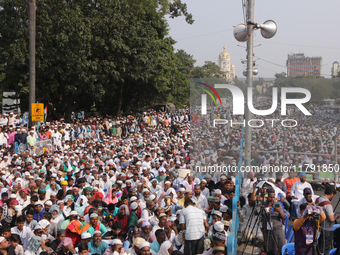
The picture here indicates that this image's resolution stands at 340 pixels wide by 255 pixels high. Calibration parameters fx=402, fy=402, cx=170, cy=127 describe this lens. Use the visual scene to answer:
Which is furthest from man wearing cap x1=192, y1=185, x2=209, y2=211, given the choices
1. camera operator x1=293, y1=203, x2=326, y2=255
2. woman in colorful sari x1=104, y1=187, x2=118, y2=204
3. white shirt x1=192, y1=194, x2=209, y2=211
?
camera operator x1=293, y1=203, x2=326, y2=255

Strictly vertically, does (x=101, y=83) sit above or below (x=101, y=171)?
Result: above

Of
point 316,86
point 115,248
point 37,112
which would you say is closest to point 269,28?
point 316,86

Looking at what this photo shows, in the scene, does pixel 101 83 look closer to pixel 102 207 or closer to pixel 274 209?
pixel 102 207

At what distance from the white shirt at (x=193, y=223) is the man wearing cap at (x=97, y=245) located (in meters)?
1.19

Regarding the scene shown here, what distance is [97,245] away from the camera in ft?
18.8

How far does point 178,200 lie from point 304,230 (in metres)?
3.03

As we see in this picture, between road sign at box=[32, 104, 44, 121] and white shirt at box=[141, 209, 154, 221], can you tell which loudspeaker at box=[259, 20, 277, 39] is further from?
road sign at box=[32, 104, 44, 121]

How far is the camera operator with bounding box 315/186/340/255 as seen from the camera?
537 centimetres

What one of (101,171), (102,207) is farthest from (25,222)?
(101,171)

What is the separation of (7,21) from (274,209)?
62.5 ft

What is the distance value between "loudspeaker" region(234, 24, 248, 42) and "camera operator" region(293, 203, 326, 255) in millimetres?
4519

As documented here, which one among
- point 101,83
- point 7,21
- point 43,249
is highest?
point 7,21

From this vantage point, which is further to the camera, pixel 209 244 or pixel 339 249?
pixel 209 244

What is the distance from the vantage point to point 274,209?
6.16 metres
